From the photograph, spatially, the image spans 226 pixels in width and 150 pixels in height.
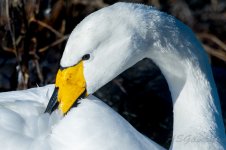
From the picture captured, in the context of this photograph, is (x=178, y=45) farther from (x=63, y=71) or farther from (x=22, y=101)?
(x=22, y=101)

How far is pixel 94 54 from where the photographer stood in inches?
123

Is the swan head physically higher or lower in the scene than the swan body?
higher

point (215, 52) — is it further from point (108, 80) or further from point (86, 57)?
point (86, 57)

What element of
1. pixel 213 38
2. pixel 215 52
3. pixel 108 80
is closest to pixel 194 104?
pixel 108 80

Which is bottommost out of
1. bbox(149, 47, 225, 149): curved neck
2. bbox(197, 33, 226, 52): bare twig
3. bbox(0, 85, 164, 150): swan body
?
bbox(197, 33, 226, 52): bare twig

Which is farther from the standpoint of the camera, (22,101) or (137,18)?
(22,101)

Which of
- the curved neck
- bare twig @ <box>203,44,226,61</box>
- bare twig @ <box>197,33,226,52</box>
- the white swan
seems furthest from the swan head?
bare twig @ <box>197,33,226,52</box>

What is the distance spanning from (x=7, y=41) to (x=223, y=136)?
243 cm

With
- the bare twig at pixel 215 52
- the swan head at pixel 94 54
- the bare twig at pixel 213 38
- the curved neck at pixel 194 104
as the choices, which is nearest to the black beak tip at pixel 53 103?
the swan head at pixel 94 54

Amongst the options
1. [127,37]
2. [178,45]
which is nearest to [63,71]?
[127,37]

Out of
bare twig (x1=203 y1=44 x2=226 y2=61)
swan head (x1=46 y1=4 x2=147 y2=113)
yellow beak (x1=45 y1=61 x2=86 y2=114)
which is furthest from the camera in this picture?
bare twig (x1=203 y1=44 x2=226 y2=61)

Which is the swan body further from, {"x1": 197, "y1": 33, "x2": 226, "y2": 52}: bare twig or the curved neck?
{"x1": 197, "y1": 33, "x2": 226, "y2": 52}: bare twig

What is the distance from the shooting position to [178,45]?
3.37 m

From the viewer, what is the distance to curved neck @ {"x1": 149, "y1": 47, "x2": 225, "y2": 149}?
11.5ft
